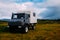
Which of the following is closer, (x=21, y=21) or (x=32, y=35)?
(x=32, y=35)

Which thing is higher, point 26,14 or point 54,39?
point 26,14

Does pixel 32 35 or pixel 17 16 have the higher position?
pixel 17 16

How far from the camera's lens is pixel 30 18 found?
26141 millimetres

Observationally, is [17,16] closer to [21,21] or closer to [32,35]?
[21,21]

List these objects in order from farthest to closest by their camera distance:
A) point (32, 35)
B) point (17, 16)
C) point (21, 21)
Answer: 1. point (17, 16)
2. point (21, 21)
3. point (32, 35)

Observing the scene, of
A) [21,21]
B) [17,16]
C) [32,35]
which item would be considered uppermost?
[17,16]

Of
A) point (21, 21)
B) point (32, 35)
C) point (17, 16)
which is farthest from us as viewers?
point (17, 16)

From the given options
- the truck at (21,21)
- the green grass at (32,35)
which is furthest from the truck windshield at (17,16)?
the green grass at (32,35)

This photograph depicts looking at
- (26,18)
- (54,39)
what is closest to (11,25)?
(26,18)

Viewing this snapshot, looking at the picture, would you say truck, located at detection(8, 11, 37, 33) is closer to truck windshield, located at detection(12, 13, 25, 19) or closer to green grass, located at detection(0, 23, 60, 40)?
truck windshield, located at detection(12, 13, 25, 19)

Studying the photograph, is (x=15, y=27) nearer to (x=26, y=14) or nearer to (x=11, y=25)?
(x=11, y=25)

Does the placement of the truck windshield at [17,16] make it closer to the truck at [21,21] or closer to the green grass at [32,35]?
the truck at [21,21]

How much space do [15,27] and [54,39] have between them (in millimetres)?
6360

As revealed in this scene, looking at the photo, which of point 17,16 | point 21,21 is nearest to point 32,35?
point 21,21
